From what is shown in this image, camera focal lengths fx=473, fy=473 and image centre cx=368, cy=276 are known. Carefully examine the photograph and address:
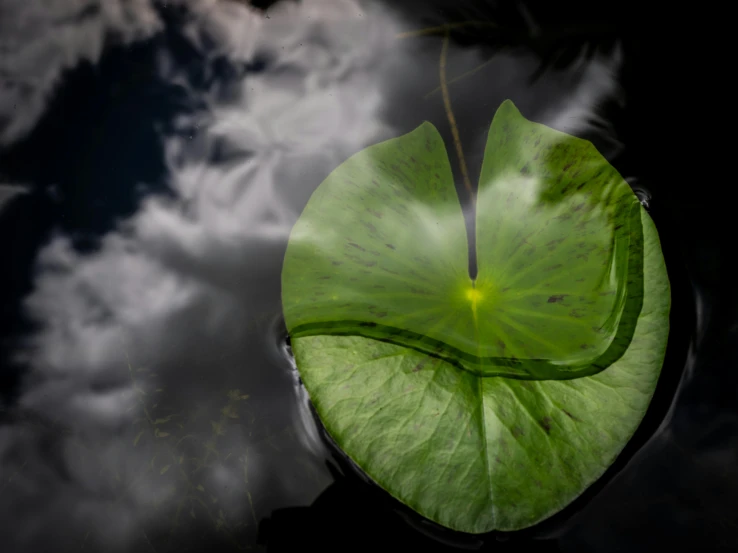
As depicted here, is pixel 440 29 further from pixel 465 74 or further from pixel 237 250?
pixel 237 250

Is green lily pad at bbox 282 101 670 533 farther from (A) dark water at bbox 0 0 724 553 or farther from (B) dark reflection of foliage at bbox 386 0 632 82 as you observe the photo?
(B) dark reflection of foliage at bbox 386 0 632 82

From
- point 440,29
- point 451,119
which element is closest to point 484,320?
point 451,119

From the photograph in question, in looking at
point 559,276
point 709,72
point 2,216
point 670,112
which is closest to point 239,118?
point 2,216

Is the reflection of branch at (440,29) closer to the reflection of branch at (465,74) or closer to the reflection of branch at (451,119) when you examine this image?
the reflection of branch at (451,119)

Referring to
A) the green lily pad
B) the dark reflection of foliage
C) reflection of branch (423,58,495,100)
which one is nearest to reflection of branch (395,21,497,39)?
the dark reflection of foliage

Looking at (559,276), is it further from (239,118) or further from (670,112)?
(239,118)
